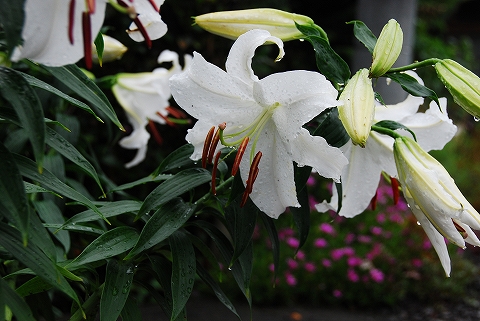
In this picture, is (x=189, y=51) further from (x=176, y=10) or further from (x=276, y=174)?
(x=276, y=174)

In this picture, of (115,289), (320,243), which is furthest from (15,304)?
(320,243)

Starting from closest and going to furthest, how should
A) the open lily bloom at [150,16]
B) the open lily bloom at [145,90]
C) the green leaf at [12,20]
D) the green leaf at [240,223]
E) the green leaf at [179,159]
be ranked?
1. the green leaf at [12,20]
2. the open lily bloom at [150,16]
3. the green leaf at [240,223]
4. the green leaf at [179,159]
5. the open lily bloom at [145,90]

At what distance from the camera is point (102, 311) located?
790mm

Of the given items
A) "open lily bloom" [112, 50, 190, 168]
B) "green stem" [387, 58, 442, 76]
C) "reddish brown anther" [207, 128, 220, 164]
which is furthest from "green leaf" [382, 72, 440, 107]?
"open lily bloom" [112, 50, 190, 168]

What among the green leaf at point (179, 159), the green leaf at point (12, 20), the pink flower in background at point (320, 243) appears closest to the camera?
the green leaf at point (12, 20)

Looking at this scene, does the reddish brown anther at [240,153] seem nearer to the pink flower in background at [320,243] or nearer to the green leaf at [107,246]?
the green leaf at [107,246]

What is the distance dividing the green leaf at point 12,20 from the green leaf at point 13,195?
137 mm

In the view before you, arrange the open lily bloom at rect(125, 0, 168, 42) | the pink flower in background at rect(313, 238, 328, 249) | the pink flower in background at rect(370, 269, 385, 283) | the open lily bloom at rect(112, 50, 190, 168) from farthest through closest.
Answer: the pink flower in background at rect(313, 238, 328, 249) → the pink flower in background at rect(370, 269, 385, 283) → the open lily bloom at rect(112, 50, 190, 168) → the open lily bloom at rect(125, 0, 168, 42)

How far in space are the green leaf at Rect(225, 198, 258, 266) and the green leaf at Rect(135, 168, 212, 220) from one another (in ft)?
0.23

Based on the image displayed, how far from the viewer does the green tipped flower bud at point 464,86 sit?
2.54 feet

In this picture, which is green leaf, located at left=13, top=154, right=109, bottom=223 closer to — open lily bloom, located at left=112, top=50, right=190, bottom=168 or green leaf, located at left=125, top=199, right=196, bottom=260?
green leaf, located at left=125, top=199, right=196, bottom=260

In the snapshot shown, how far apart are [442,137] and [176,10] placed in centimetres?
236

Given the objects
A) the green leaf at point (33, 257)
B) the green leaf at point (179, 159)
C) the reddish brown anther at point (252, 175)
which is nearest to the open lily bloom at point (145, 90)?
the green leaf at point (179, 159)

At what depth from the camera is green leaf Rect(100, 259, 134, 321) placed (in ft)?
2.60
